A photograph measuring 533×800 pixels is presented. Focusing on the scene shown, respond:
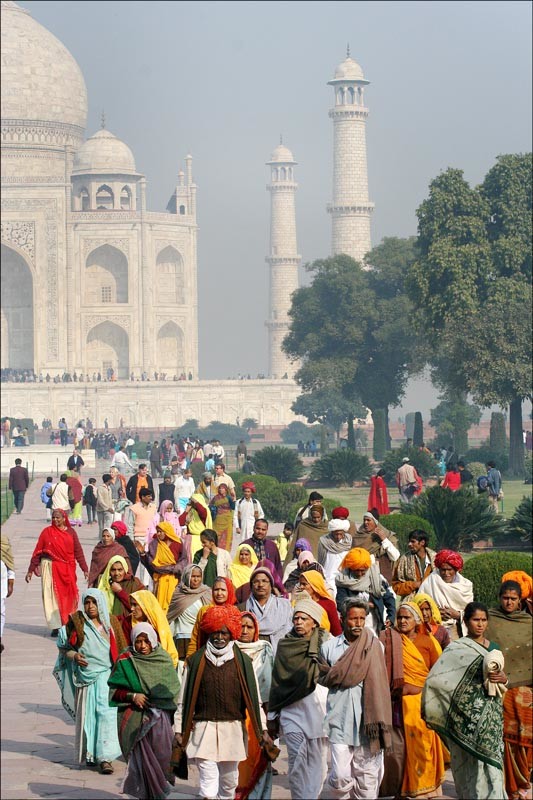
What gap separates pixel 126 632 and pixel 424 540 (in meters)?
1.92

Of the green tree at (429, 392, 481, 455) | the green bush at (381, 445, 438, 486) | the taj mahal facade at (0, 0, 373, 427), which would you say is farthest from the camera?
the taj mahal facade at (0, 0, 373, 427)

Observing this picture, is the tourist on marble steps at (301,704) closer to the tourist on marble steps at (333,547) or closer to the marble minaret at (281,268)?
A: the tourist on marble steps at (333,547)

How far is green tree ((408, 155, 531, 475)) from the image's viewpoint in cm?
2911

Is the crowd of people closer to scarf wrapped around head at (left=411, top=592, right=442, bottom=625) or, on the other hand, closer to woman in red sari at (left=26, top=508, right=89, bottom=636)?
scarf wrapped around head at (left=411, top=592, right=442, bottom=625)

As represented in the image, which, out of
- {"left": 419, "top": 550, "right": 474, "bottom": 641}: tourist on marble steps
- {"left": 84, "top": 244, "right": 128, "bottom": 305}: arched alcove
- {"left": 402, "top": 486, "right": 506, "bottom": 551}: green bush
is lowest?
{"left": 402, "top": 486, "right": 506, "bottom": 551}: green bush

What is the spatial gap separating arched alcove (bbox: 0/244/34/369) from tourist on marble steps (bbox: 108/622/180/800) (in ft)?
174

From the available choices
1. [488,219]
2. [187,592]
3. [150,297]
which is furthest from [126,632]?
[150,297]

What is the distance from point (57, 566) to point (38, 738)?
320cm

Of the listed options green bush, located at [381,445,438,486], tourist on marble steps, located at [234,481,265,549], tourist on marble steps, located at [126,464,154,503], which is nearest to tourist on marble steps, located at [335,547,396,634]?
tourist on marble steps, located at [234,481,265,549]

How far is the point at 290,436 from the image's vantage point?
51562mm

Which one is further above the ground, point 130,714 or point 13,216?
point 13,216

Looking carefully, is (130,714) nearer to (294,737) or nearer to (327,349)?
(294,737)

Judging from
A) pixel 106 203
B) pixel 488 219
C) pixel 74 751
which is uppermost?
pixel 106 203

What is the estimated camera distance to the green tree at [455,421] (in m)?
33.8
